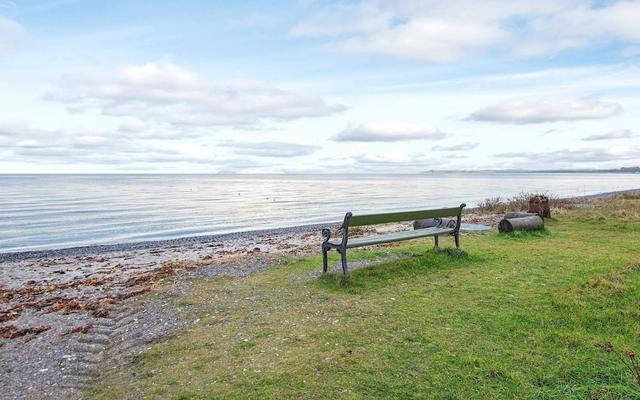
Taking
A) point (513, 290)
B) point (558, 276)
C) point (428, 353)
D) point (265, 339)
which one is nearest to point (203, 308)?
point (265, 339)

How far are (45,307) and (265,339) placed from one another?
17.0 ft

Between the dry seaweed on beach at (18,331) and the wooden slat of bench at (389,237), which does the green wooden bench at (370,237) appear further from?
the dry seaweed on beach at (18,331)

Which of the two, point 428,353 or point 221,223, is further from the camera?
point 221,223

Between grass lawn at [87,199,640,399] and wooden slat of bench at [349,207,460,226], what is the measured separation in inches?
36.7

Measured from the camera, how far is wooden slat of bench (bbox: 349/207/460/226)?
27.3ft

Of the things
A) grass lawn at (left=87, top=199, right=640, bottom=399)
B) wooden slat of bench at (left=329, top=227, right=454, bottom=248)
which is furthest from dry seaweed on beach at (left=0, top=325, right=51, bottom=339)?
wooden slat of bench at (left=329, top=227, right=454, bottom=248)

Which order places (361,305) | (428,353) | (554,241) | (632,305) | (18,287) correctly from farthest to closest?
1. (554,241)
2. (18,287)
3. (361,305)
4. (632,305)
5. (428,353)

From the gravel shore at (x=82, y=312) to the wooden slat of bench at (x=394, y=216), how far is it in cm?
309

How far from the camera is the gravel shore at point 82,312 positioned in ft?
18.0

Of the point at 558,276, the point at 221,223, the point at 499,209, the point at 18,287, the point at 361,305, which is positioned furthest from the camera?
the point at 221,223

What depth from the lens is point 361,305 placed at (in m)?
7.03

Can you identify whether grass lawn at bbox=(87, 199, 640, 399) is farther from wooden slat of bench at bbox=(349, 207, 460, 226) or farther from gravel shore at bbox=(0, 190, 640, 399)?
wooden slat of bench at bbox=(349, 207, 460, 226)

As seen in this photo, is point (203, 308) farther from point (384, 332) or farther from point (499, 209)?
point (499, 209)

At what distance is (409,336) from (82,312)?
5683 millimetres
